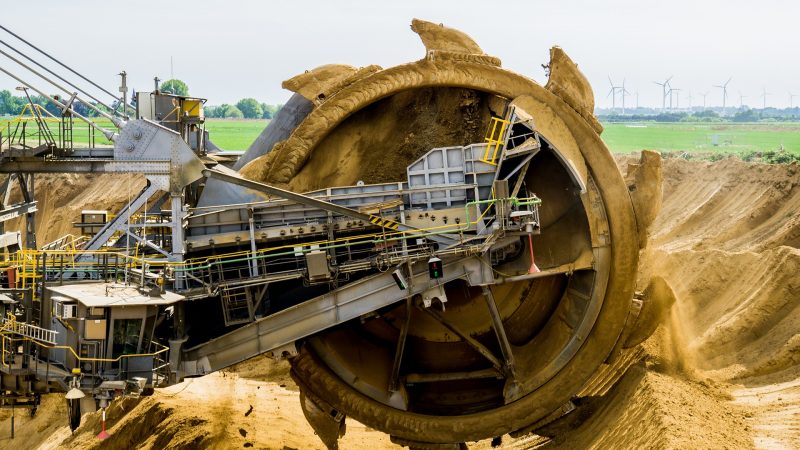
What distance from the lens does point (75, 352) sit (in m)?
16.5

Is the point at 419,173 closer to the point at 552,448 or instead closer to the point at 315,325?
the point at 315,325

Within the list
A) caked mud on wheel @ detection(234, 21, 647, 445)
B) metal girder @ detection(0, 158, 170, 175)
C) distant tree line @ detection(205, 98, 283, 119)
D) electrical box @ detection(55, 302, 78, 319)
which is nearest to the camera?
electrical box @ detection(55, 302, 78, 319)

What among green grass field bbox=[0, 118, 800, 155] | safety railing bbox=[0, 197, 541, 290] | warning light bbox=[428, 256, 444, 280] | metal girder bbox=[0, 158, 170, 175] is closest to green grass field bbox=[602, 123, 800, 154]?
green grass field bbox=[0, 118, 800, 155]

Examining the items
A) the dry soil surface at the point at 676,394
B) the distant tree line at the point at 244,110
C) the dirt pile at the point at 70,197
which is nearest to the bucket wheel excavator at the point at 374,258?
the dry soil surface at the point at 676,394

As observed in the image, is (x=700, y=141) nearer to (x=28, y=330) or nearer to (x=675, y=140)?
(x=675, y=140)

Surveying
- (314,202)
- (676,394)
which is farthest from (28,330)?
(676,394)

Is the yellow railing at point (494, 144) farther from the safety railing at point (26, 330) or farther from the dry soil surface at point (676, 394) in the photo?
the safety railing at point (26, 330)

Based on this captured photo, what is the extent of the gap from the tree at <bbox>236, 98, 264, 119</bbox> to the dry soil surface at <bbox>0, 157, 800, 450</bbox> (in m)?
103

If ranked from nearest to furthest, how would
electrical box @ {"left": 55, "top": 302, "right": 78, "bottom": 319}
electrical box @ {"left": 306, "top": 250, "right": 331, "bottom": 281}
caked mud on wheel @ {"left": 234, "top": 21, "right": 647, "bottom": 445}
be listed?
electrical box @ {"left": 55, "top": 302, "right": 78, "bottom": 319} < electrical box @ {"left": 306, "top": 250, "right": 331, "bottom": 281} < caked mud on wheel @ {"left": 234, "top": 21, "right": 647, "bottom": 445}

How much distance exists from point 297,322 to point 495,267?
3.48 meters

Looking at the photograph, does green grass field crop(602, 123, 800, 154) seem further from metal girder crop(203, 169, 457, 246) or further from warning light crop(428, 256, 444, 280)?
warning light crop(428, 256, 444, 280)

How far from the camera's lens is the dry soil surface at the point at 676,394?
17.4 m

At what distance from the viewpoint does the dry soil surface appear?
57.2 feet

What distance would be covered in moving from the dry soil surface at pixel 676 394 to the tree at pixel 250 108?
337 feet
